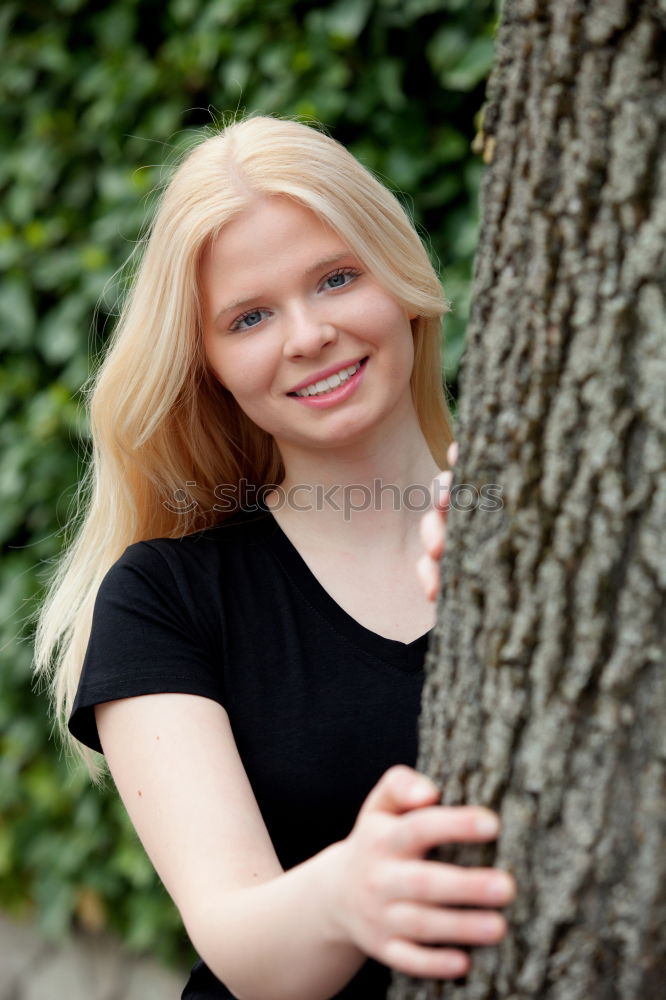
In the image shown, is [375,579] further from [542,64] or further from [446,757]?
[542,64]

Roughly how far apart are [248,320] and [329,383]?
0.56 feet

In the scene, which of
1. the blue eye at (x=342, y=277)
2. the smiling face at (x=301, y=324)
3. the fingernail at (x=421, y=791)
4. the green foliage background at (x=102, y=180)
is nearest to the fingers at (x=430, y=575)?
the fingernail at (x=421, y=791)

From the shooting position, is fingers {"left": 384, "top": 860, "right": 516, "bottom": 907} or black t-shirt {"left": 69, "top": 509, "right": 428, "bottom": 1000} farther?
black t-shirt {"left": 69, "top": 509, "right": 428, "bottom": 1000}

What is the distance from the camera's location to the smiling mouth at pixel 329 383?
6.07 feet

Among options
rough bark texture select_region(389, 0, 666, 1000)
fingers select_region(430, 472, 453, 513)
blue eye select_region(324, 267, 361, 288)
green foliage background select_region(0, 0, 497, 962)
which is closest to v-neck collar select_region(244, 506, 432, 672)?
fingers select_region(430, 472, 453, 513)

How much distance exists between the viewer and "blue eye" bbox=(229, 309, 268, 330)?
187 cm

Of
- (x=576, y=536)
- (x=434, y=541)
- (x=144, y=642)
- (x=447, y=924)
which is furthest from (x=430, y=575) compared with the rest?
(x=144, y=642)

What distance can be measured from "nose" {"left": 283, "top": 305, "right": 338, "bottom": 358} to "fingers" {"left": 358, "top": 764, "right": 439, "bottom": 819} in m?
0.86

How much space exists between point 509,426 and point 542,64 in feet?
1.14

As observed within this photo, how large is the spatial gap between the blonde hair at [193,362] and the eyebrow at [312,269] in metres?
0.02

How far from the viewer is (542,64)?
1109 millimetres

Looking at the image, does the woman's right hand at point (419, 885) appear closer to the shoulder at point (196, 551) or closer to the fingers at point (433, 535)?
the fingers at point (433, 535)

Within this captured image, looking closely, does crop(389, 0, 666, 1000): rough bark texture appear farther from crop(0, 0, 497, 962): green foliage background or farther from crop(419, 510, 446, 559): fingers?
crop(0, 0, 497, 962): green foliage background

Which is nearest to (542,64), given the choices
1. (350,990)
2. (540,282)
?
(540,282)
